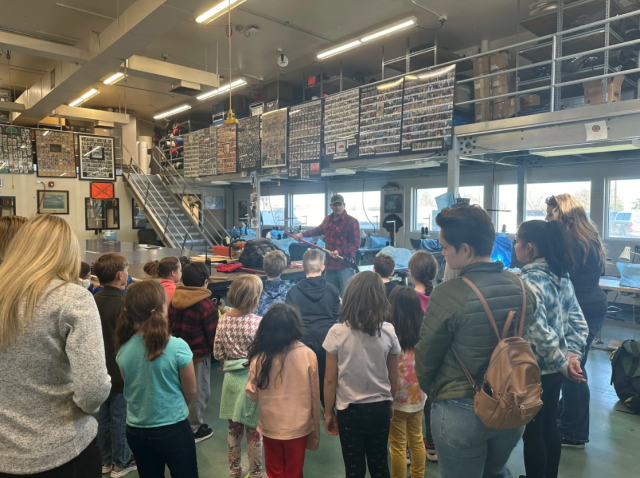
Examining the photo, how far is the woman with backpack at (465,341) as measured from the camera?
1.59 metres

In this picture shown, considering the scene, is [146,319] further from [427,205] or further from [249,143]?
[427,205]

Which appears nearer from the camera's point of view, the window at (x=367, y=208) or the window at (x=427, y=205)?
the window at (x=427, y=205)

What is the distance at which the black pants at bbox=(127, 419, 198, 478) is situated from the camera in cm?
197

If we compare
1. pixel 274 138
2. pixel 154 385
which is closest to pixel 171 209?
pixel 274 138

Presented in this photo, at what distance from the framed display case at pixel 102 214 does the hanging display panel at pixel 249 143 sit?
5164 millimetres

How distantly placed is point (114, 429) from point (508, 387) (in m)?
2.50

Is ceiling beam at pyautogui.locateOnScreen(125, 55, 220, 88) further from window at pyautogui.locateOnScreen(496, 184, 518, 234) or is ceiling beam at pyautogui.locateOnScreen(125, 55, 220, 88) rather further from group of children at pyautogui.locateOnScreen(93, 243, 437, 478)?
window at pyautogui.locateOnScreen(496, 184, 518, 234)

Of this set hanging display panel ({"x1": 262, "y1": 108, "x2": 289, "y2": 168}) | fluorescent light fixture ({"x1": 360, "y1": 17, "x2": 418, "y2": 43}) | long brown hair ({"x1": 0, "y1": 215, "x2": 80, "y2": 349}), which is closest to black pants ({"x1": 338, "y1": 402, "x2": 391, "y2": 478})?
long brown hair ({"x1": 0, "y1": 215, "x2": 80, "y2": 349})

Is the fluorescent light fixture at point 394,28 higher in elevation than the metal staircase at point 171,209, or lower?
higher

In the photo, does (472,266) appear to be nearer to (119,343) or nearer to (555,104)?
(119,343)

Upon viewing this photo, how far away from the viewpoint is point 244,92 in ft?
39.7

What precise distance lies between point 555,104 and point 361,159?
124 inches

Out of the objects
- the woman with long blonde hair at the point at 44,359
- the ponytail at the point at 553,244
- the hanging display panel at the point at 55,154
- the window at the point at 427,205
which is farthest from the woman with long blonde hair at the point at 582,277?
the hanging display panel at the point at 55,154

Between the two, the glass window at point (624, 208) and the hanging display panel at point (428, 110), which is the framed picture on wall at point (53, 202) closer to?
the hanging display panel at point (428, 110)
